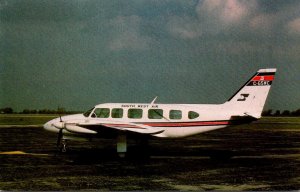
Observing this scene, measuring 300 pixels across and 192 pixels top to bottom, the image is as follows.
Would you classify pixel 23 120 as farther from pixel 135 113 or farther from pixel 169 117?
pixel 169 117

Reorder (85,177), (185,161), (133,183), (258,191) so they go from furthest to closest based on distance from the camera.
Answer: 1. (185,161)
2. (85,177)
3. (133,183)
4. (258,191)

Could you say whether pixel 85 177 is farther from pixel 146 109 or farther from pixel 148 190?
pixel 146 109

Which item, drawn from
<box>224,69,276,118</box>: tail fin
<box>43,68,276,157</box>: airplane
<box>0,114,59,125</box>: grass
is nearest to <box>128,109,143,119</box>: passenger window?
<box>43,68,276,157</box>: airplane

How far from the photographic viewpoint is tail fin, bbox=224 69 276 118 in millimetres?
19125

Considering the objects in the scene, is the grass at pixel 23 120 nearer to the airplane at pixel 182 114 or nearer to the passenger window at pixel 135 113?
the airplane at pixel 182 114

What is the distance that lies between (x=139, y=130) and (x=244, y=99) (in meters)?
5.72

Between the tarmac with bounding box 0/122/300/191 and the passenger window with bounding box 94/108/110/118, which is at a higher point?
the passenger window with bounding box 94/108/110/118

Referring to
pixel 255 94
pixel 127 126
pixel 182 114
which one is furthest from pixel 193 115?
pixel 127 126

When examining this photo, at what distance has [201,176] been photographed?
1351cm

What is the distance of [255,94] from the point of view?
63.4ft

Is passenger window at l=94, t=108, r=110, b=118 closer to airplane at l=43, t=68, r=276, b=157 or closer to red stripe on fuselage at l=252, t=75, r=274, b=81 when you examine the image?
airplane at l=43, t=68, r=276, b=157

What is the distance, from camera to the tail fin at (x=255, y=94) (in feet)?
62.7

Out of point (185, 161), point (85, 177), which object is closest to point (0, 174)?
point (85, 177)

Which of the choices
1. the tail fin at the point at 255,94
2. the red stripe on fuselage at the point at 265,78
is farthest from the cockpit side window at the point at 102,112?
the red stripe on fuselage at the point at 265,78
